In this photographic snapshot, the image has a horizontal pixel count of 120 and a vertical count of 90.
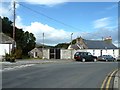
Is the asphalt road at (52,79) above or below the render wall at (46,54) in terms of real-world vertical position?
below

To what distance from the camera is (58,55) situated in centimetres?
7231

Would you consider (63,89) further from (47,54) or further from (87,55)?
(47,54)

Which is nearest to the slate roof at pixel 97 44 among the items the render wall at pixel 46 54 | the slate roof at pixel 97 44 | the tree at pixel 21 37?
the slate roof at pixel 97 44

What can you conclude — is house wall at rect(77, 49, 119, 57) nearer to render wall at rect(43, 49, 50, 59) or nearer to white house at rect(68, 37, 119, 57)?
white house at rect(68, 37, 119, 57)

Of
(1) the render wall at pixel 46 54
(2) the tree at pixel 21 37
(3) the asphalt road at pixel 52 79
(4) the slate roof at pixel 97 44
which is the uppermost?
(2) the tree at pixel 21 37

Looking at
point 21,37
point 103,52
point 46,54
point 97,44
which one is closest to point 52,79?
point 46,54

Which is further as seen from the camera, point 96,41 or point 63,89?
point 96,41

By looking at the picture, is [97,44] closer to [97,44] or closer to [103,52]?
[97,44]

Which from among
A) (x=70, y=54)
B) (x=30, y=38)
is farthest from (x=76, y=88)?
(x=30, y=38)

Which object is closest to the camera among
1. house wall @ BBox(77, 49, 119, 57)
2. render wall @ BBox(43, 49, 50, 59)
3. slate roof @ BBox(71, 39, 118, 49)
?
render wall @ BBox(43, 49, 50, 59)

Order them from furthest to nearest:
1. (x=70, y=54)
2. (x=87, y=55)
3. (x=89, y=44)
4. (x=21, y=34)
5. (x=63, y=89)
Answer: (x=21, y=34), (x=89, y=44), (x=70, y=54), (x=87, y=55), (x=63, y=89)

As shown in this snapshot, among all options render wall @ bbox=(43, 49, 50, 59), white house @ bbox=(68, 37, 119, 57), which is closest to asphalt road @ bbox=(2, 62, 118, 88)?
render wall @ bbox=(43, 49, 50, 59)

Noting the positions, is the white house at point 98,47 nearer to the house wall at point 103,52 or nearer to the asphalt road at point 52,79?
the house wall at point 103,52

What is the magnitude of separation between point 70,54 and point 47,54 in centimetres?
703
